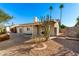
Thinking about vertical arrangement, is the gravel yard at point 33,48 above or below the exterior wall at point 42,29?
below

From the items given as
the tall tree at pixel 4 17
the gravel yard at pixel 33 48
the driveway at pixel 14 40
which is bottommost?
the gravel yard at pixel 33 48

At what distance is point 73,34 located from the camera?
409cm

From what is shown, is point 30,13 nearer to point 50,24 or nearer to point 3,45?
point 50,24

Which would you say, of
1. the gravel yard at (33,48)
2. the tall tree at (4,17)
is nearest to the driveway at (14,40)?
the gravel yard at (33,48)

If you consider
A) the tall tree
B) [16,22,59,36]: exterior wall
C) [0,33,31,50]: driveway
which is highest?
the tall tree

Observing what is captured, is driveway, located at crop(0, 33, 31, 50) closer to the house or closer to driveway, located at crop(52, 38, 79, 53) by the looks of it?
the house

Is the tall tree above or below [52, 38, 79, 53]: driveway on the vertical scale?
above

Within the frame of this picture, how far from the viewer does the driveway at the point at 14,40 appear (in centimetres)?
408

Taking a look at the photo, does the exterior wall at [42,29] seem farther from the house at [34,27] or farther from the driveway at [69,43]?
the driveway at [69,43]

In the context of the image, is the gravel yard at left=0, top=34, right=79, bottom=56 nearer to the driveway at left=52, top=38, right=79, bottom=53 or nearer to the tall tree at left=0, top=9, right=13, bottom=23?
the driveway at left=52, top=38, right=79, bottom=53

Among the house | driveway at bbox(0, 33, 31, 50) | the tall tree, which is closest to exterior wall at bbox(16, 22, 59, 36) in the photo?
the house

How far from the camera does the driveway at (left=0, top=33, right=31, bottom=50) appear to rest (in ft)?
13.4

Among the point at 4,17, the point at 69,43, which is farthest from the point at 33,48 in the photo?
the point at 4,17

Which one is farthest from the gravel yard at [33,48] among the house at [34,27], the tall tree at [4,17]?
the tall tree at [4,17]
